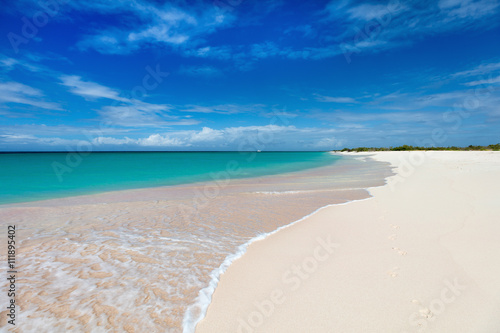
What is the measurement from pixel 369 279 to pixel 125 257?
4787 millimetres

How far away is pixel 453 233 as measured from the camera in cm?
558

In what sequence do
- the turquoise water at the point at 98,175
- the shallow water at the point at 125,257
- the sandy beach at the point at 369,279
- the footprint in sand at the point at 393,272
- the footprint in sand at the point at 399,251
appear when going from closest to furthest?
the sandy beach at the point at 369,279
the shallow water at the point at 125,257
the footprint in sand at the point at 393,272
the footprint in sand at the point at 399,251
the turquoise water at the point at 98,175

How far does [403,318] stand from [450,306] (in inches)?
29.3

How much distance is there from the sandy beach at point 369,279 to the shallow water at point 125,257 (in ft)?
2.19

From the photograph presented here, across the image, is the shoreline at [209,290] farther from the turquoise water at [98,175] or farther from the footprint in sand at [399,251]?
the turquoise water at [98,175]

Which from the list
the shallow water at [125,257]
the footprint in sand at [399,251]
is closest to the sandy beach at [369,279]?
the footprint in sand at [399,251]

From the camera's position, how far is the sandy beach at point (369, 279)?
118 inches

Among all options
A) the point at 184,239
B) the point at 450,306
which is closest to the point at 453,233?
the point at 450,306

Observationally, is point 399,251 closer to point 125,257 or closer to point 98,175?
point 125,257

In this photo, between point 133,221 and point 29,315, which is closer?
point 29,315

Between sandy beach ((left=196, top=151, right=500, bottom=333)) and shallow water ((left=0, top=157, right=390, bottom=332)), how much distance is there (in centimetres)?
67

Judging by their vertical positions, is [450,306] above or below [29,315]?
above

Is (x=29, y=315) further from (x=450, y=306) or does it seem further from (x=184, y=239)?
(x=450, y=306)

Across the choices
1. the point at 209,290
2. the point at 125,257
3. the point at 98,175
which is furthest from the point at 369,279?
the point at 98,175
